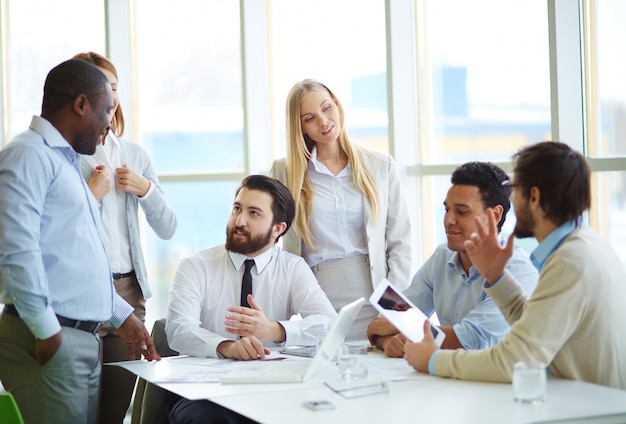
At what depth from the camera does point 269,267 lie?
343cm

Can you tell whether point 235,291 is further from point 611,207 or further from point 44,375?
point 611,207

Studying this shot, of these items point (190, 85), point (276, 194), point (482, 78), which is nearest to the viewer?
point (276, 194)

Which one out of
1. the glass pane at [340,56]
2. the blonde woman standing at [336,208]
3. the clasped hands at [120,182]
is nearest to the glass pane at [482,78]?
the glass pane at [340,56]

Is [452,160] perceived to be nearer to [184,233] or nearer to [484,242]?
[184,233]

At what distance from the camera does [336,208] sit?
380 centimetres

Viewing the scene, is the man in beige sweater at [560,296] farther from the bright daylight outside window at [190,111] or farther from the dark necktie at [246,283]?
the bright daylight outside window at [190,111]

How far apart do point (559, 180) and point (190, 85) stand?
12.2 feet

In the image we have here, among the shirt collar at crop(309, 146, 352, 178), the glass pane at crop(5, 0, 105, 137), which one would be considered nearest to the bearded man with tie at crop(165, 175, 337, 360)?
the shirt collar at crop(309, 146, 352, 178)

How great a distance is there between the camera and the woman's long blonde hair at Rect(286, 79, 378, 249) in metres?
3.76

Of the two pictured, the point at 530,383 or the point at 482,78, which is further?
the point at 482,78

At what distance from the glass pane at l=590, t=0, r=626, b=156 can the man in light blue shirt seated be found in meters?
1.02

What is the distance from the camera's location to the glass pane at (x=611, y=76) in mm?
3818

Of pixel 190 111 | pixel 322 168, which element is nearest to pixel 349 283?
pixel 322 168

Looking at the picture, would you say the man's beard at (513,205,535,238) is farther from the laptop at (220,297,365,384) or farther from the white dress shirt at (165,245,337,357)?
the white dress shirt at (165,245,337,357)
